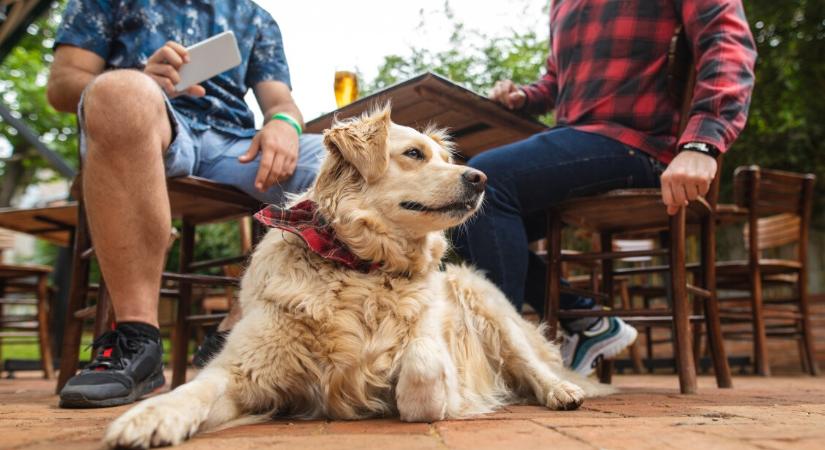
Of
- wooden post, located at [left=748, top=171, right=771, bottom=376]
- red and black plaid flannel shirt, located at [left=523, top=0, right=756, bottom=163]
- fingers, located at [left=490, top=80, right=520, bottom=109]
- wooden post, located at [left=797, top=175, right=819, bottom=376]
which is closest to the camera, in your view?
red and black plaid flannel shirt, located at [left=523, top=0, right=756, bottom=163]

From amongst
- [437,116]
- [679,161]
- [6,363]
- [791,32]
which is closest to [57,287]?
[6,363]

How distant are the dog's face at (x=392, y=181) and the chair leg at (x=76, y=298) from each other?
1.47 metres

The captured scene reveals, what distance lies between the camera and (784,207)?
5324 millimetres

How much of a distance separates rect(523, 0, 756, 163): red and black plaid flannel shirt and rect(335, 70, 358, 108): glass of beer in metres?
1.00

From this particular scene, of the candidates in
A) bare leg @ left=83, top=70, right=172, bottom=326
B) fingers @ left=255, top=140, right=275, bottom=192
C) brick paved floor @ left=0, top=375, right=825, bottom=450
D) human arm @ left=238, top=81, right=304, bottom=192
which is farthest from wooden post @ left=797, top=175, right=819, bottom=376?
bare leg @ left=83, top=70, right=172, bottom=326

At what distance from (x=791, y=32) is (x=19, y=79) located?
1316 centimetres

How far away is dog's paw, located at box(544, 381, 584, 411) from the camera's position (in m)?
1.99

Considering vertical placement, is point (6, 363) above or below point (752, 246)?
below

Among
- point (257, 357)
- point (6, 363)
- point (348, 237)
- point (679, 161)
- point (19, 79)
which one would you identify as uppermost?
point (19, 79)

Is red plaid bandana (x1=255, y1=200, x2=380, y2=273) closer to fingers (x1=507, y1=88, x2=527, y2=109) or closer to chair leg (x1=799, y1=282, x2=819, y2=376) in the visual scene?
fingers (x1=507, y1=88, x2=527, y2=109)

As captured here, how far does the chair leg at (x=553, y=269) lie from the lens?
2838 millimetres

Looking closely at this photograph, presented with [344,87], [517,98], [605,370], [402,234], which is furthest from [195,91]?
[605,370]

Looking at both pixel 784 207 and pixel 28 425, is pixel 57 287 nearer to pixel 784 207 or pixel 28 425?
pixel 28 425

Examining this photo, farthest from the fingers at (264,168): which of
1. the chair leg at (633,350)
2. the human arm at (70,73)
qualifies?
the chair leg at (633,350)
